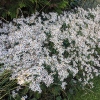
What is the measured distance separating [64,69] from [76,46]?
2.50 feet

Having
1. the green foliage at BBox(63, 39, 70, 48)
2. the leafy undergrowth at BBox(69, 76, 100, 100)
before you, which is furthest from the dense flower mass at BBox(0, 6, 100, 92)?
the leafy undergrowth at BBox(69, 76, 100, 100)

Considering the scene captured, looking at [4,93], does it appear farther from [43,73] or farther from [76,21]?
[76,21]

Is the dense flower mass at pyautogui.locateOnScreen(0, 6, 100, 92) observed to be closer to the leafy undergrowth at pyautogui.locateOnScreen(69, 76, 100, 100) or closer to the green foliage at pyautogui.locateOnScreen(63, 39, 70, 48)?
the green foliage at pyautogui.locateOnScreen(63, 39, 70, 48)

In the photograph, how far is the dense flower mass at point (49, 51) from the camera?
4.14 metres

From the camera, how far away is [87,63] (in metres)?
5.46

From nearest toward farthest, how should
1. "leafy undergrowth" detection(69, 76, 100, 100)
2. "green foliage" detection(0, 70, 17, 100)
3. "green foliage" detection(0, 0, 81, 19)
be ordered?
"green foliage" detection(0, 70, 17, 100)
"leafy undergrowth" detection(69, 76, 100, 100)
"green foliage" detection(0, 0, 81, 19)

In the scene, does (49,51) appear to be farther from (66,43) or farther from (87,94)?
(87,94)

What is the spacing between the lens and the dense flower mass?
13.6ft

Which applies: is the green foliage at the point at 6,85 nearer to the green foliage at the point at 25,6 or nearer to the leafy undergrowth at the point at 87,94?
the leafy undergrowth at the point at 87,94

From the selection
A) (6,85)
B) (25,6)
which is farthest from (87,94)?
(25,6)

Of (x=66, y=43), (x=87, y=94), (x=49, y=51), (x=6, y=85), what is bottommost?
(x=87, y=94)

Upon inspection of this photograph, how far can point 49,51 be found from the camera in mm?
4723

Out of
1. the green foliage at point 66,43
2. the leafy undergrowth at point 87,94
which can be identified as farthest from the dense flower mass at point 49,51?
the leafy undergrowth at point 87,94

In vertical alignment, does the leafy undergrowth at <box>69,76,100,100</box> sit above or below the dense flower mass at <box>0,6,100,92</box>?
below
